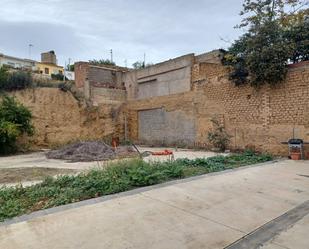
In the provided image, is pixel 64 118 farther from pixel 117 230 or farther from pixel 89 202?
pixel 117 230

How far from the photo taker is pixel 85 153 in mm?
11969

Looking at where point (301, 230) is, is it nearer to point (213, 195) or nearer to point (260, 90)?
point (213, 195)

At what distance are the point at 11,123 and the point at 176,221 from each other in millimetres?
12168

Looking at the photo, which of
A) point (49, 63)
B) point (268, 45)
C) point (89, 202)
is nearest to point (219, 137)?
point (268, 45)

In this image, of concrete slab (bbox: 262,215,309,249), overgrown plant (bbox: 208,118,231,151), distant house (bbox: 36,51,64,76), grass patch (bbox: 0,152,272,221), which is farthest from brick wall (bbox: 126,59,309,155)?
distant house (bbox: 36,51,64,76)

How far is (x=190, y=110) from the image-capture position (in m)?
15.1

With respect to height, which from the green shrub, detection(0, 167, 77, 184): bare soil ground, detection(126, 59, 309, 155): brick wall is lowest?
detection(0, 167, 77, 184): bare soil ground

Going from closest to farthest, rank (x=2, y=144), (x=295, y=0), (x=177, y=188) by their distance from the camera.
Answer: (x=177, y=188) < (x=295, y=0) < (x=2, y=144)

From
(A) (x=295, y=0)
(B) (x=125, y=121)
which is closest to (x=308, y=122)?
(A) (x=295, y=0)

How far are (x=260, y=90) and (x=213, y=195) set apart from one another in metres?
7.35

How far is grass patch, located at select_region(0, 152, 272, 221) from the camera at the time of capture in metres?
4.56

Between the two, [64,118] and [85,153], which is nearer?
[85,153]

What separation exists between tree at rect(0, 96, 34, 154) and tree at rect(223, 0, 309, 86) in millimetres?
10014

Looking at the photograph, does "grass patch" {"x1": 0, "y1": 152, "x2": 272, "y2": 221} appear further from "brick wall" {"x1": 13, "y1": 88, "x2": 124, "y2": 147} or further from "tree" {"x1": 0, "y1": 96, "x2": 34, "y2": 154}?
"brick wall" {"x1": 13, "y1": 88, "x2": 124, "y2": 147}
